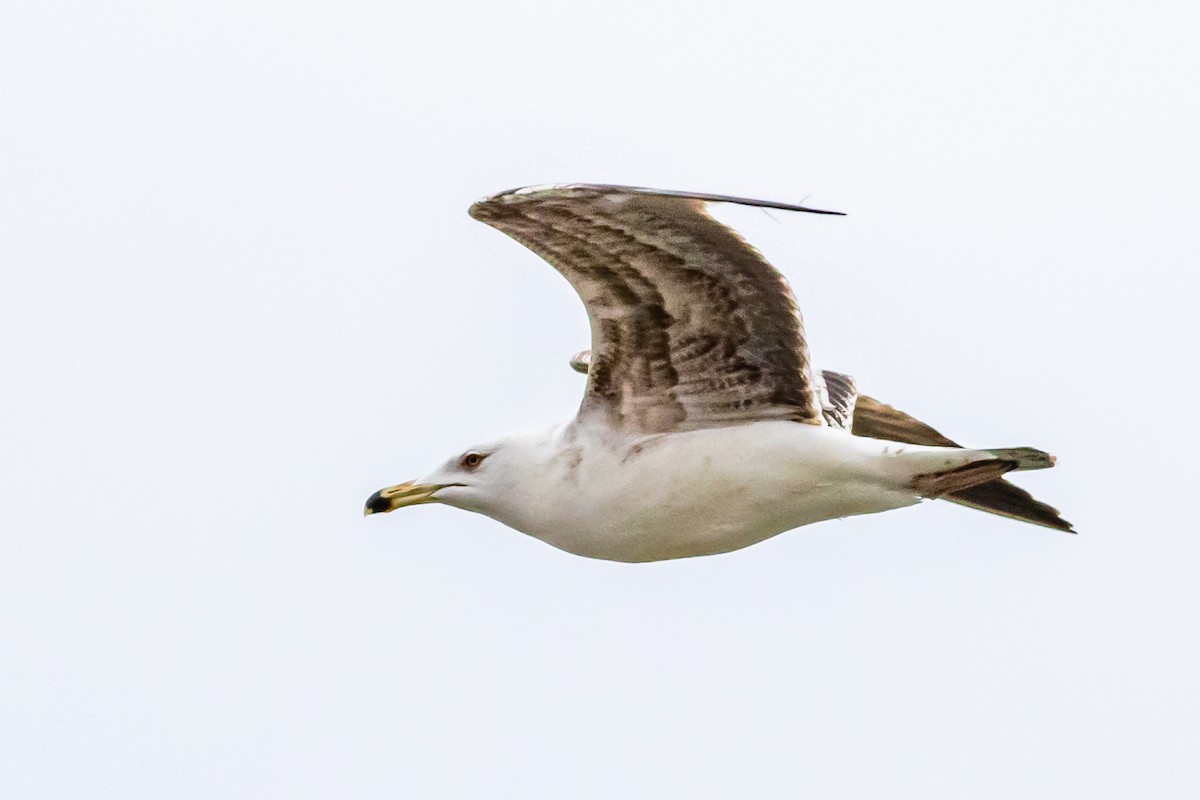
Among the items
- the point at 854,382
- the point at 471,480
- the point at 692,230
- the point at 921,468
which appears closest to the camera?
the point at 692,230

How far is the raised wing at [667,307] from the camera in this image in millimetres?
11211

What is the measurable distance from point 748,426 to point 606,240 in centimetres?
155

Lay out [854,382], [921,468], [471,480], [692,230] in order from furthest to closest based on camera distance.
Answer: [854,382] → [471,480] → [921,468] → [692,230]

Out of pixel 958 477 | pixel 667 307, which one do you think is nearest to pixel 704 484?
pixel 667 307

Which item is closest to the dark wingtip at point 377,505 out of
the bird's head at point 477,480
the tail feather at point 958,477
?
the bird's head at point 477,480

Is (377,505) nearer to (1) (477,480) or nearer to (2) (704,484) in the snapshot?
(1) (477,480)

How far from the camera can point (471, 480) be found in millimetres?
13125

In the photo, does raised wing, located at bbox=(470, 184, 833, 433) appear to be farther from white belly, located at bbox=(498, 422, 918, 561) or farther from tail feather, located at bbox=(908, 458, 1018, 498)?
tail feather, located at bbox=(908, 458, 1018, 498)

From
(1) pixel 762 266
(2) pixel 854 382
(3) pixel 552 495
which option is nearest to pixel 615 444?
(3) pixel 552 495

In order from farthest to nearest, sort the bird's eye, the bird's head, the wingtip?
the bird's eye → the bird's head → the wingtip

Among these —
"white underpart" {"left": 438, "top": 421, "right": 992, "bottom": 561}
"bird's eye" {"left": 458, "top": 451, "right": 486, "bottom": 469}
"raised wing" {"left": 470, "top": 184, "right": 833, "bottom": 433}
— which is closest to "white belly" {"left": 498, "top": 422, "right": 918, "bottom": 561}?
"white underpart" {"left": 438, "top": 421, "right": 992, "bottom": 561}

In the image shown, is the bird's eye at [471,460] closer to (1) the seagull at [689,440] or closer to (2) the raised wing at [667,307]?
(1) the seagull at [689,440]

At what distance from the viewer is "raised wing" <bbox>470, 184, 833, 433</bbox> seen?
11211 mm

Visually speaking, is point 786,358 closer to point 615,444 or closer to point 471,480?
point 615,444
